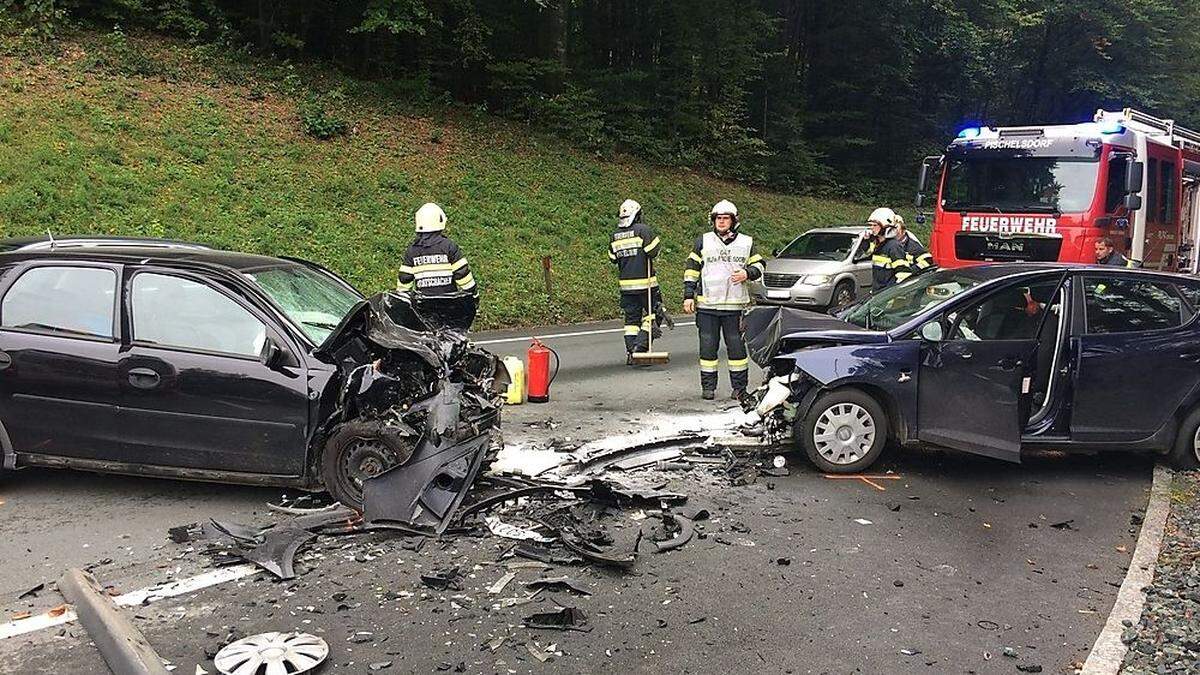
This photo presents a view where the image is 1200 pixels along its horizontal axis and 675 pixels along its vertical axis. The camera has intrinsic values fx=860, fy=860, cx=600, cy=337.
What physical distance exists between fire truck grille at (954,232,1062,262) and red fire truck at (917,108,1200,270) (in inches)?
0.5

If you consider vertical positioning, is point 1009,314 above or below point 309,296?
below

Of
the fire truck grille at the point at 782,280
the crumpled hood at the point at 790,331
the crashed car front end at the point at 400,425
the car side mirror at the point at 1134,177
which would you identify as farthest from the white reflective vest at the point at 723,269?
the fire truck grille at the point at 782,280

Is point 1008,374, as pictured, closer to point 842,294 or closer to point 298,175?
point 842,294

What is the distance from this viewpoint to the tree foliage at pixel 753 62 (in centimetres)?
2227

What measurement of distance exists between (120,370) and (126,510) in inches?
32.3

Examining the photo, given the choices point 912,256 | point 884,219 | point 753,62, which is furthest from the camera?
point 753,62

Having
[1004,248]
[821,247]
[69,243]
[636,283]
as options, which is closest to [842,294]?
[821,247]

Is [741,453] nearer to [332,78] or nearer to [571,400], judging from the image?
[571,400]

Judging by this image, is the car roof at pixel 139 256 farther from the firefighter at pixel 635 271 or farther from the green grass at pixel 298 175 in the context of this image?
the green grass at pixel 298 175

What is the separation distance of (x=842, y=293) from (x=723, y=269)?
7009mm

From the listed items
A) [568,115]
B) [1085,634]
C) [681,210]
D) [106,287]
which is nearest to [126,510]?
[106,287]

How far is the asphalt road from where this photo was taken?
359 centimetres

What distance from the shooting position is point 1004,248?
1120 cm

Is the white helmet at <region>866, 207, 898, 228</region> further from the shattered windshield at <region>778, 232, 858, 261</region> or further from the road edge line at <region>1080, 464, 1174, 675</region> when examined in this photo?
the shattered windshield at <region>778, 232, 858, 261</region>
